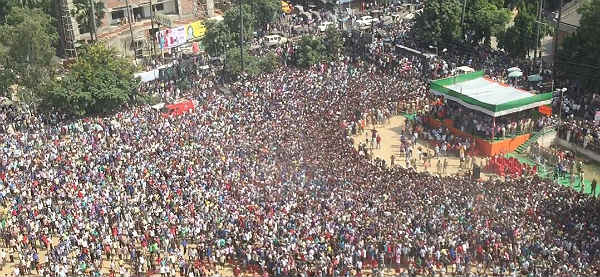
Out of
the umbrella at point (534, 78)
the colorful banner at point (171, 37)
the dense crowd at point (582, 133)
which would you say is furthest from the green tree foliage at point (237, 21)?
the dense crowd at point (582, 133)

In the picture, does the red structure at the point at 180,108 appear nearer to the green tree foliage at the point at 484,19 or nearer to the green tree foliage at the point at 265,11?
the green tree foliage at the point at 265,11

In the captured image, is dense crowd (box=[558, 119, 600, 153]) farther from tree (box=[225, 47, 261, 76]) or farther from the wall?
tree (box=[225, 47, 261, 76])

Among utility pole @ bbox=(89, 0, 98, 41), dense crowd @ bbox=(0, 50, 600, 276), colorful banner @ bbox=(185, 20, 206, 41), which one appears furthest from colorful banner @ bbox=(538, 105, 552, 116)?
utility pole @ bbox=(89, 0, 98, 41)

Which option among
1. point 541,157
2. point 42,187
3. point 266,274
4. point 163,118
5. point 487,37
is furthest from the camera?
point 487,37

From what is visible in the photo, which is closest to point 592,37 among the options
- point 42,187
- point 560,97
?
point 560,97

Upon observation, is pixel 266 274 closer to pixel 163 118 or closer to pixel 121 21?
pixel 163 118
